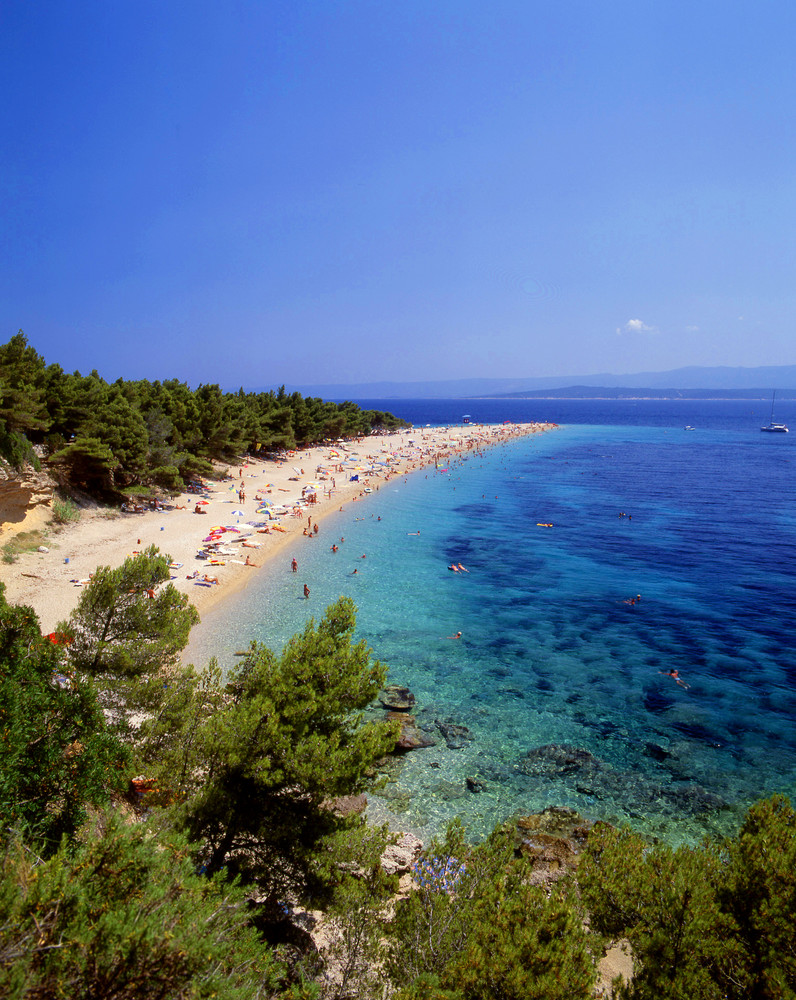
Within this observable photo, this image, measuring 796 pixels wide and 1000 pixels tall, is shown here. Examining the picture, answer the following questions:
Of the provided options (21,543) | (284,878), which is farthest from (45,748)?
(21,543)

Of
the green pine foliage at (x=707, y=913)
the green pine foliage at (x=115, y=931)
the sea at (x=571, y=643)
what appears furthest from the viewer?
the sea at (x=571, y=643)

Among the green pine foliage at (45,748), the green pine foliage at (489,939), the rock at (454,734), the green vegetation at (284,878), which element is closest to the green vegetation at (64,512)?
the green vegetation at (284,878)

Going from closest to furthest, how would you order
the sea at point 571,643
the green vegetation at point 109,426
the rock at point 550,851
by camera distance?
the rock at point 550,851 → the sea at point 571,643 → the green vegetation at point 109,426

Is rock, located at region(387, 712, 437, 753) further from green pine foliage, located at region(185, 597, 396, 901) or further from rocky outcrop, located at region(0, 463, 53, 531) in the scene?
rocky outcrop, located at region(0, 463, 53, 531)

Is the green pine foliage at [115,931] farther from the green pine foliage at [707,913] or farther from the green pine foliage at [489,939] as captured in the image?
the green pine foliage at [707,913]

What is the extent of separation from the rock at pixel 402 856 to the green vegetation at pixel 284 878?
0.91 meters

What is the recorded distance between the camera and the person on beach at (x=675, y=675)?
19891 millimetres

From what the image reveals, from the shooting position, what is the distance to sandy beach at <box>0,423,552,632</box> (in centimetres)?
2380

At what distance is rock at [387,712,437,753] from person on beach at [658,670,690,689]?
10.1m

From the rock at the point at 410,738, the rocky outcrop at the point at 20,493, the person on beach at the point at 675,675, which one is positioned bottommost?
the person on beach at the point at 675,675

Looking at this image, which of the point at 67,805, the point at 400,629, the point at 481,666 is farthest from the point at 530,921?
the point at 400,629

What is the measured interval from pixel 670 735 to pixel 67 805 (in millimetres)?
16374

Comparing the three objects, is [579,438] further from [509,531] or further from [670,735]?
[670,735]

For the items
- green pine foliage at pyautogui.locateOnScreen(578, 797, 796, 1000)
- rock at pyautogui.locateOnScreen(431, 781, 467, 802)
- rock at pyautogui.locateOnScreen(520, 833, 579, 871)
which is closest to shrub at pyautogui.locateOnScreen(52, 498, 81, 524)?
rock at pyautogui.locateOnScreen(431, 781, 467, 802)
